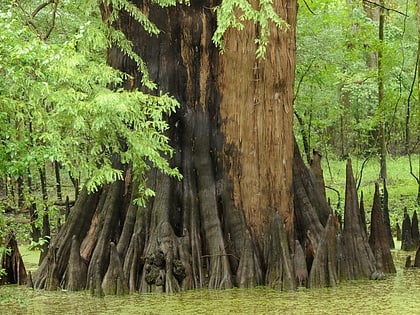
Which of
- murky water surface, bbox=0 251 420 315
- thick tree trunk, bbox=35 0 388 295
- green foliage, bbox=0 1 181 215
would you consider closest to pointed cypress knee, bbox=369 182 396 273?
thick tree trunk, bbox=35 0 388 295

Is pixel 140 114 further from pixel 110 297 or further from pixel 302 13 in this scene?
pixel 302 13

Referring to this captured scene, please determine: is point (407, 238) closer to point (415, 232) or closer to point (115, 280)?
point (415, 232)

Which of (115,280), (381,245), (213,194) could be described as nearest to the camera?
(115,280)

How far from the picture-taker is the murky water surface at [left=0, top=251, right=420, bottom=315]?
638 centimetres

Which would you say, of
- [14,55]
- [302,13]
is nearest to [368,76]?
[302,13]

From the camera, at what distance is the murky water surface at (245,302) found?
638cm

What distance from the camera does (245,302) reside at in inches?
265

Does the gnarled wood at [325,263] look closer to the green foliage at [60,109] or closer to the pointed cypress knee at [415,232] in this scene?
the green foliage at [60,109]

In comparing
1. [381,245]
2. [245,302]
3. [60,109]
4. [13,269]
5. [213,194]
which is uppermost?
[60,109]

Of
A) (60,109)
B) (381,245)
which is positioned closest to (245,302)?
(381,245)

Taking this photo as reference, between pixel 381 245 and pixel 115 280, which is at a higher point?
pixel 381 245

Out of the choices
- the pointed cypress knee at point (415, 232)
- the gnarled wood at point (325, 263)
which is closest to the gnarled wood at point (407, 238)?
the pointed cypress knee at point (415, 232)

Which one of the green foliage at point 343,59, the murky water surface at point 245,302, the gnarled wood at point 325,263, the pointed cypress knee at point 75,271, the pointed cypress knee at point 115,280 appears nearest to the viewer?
the murky water surface at point 245,302

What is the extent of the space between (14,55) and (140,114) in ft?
4.02
